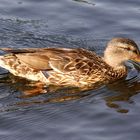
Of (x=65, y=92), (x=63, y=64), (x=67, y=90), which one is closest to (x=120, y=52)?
(x=63, y=64)

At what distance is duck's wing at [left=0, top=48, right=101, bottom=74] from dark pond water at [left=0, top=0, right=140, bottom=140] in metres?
0.46

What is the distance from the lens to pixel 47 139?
9500 mm

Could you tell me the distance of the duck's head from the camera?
12.2 metres

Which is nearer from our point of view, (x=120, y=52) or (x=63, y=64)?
(x=63, y=64)

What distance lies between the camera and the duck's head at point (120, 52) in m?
12.2

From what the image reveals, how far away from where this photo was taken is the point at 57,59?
11938 millimetres

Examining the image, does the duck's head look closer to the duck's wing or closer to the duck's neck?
the duck's neck

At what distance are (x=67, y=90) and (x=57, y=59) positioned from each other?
612mm

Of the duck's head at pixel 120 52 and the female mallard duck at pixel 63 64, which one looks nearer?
the female mallard duck at pixel 63 64

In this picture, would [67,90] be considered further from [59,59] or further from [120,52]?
[120,52]

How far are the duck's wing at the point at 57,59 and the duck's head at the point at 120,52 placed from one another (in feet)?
1.27

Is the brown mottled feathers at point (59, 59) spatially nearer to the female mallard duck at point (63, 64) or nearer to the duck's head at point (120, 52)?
the female mallard duck at point (63, 64)

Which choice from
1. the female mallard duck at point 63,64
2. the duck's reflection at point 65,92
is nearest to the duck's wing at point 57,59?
the female mallard duck at point 63,64

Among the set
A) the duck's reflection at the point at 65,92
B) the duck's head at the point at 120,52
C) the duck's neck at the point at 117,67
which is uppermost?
the duck's head at the point at 120,52
